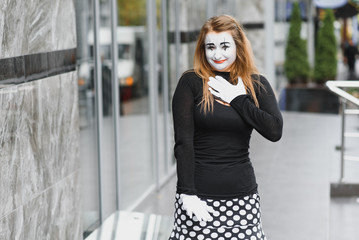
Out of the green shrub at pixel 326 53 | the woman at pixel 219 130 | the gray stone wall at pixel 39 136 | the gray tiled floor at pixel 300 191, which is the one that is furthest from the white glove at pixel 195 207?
the green shrub at pixel 326 53

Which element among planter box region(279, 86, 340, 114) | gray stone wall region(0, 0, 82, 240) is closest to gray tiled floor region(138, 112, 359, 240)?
gray stone wall region(0, 0, 82, 240)

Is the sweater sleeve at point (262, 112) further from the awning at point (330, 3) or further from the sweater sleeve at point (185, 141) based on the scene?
the awning at point (330, 3)

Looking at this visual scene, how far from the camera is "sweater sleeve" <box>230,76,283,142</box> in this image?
3.00m

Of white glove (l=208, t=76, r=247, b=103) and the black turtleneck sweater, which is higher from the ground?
white glove (l=208, t=76, r=247, b=103)

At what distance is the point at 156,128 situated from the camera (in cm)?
743

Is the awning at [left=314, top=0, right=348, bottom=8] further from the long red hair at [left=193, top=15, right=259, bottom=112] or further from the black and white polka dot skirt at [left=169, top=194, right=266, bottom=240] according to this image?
the black and white polka dot skirt at [left=169, top=194, right=266, bottom=240]

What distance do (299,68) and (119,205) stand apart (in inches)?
654

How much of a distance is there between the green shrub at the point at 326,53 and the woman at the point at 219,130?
64.5ft

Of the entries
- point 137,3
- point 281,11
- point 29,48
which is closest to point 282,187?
point 137,3

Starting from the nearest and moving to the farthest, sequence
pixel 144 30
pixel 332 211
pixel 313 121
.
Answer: pixel 332 211, pixel 144 30, pixel 313 121

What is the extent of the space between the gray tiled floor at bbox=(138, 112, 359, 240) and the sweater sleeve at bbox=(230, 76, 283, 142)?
276 cm

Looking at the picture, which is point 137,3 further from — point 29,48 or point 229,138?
point 229,138

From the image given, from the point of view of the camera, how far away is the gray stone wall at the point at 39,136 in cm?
348

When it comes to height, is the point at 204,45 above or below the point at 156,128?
above
